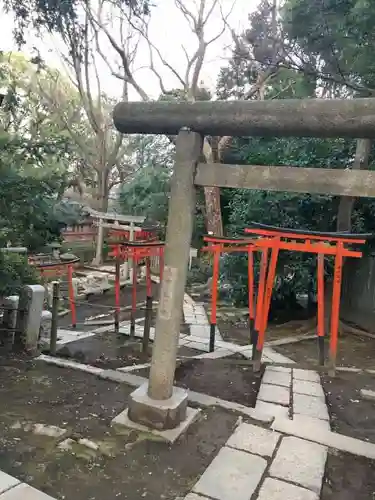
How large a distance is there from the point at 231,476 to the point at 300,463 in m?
0.62

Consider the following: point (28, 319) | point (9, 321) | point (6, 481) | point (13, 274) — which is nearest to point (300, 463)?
point (6, 481)

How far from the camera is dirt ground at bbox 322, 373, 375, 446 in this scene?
4.01 meters

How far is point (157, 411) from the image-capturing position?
349 centimetres

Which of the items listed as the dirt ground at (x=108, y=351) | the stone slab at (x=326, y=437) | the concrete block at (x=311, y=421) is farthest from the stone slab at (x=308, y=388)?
the dirt ground at (x=108, y=351)

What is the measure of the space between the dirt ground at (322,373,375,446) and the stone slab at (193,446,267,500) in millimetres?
1281

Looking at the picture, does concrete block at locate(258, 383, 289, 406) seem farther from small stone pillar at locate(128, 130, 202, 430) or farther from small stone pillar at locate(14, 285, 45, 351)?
small stone pillar at locate(14, 285, 45, 351)

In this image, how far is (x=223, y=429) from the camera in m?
3.66

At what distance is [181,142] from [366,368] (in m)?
4.88

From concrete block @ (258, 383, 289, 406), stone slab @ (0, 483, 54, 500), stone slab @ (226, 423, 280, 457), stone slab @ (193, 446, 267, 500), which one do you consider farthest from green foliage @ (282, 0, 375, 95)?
stone slab @ (0, 483, 54, 500)

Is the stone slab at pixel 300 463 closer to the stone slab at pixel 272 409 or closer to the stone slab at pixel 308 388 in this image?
the stone slab at pixel 272 409

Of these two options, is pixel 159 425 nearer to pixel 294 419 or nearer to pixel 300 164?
pixel 294 419

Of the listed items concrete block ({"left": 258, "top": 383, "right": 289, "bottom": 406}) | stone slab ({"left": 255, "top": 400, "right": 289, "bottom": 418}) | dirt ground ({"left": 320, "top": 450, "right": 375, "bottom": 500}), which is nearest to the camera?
dirt ground ({"left": 320, "top": 450, "right": 375, "bottom": 500})

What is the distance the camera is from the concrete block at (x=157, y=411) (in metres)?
3.49

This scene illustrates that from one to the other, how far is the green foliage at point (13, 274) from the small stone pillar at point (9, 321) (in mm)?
118
